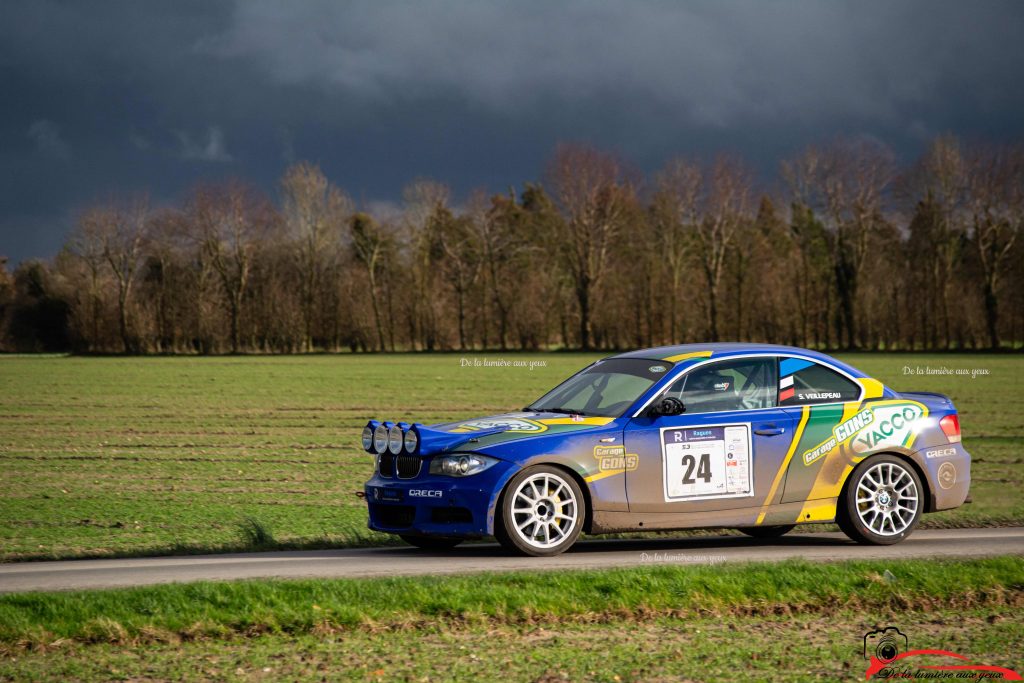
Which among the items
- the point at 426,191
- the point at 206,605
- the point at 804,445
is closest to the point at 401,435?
the point at 206,605

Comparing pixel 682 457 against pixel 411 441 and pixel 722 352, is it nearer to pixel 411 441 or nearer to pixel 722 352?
pixel 722 352

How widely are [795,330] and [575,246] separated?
59.3ft

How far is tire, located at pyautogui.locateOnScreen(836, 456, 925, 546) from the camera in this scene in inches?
404

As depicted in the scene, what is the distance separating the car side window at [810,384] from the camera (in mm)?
10305

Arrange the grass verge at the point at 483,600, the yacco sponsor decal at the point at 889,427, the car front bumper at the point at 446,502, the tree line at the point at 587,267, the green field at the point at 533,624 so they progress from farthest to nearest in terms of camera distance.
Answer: the tree line at the point at 587,267 → the yacco sponsor decal at the point at 889,427 → the car front bumper at the point at 446,502 → the grass verge at the point at 483,600 → the green field at the point at 533,624

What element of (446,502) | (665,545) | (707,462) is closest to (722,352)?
(707,462)

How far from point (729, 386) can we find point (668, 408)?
746mm

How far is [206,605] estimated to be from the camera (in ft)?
25.0

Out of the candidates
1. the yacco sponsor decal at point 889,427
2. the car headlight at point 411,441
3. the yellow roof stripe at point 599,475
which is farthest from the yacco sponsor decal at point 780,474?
the car headlight at point 411,441

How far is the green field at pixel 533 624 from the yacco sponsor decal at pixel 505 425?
1.48m

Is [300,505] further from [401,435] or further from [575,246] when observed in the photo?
[575,246]

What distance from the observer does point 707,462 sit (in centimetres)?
983

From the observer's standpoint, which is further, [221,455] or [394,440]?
[221,455]

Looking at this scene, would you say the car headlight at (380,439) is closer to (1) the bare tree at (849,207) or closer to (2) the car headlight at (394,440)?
(2) the car headlight at (394,440)
